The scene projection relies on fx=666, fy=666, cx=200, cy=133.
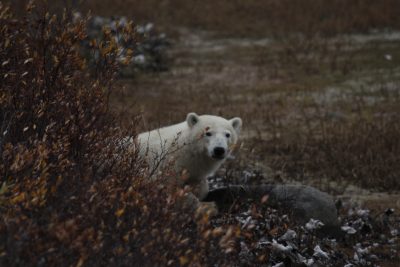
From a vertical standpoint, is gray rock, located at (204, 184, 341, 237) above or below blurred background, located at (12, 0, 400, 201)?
above

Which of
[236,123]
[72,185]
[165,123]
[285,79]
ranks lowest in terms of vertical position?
[285,79]

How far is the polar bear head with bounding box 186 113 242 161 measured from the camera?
666cm

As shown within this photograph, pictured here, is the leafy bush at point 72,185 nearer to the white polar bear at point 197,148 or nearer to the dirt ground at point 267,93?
the white polar bear at point 197,148

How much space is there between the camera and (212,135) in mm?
6926

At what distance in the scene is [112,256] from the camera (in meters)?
3.89

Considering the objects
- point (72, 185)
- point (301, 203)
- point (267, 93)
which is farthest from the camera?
point (267, 93)

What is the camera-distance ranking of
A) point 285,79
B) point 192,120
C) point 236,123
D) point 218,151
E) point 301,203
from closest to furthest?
point 218,151
point 301,203
point 192,120
point 236,123
point 285,79

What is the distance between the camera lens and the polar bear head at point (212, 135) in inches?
262

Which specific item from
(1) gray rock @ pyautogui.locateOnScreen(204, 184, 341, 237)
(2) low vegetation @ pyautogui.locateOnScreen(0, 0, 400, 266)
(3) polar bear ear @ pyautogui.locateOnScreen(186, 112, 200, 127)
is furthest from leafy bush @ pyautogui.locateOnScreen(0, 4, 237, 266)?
(1) gray rock @ pyautogui.locateOnScreen(204, 184, 341, 237)

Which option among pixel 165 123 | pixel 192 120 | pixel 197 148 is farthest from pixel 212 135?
pixel 165 123

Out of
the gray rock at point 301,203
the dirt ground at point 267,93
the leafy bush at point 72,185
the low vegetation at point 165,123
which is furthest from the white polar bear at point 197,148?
the leafy bush at point 72,185

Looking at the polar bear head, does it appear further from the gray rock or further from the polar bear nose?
the gray rock

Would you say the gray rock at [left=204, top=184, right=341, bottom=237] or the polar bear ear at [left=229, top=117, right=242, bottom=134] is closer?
the gray rock at [left=204, top=184, right=341, bottom=237]

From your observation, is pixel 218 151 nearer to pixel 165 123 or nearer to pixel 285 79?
pixel 165 123
